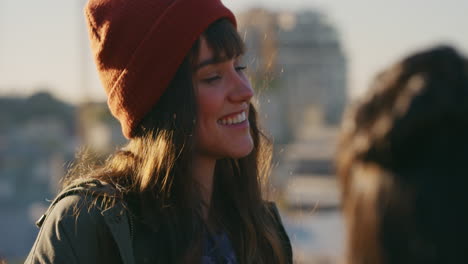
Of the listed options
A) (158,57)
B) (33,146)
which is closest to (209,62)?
(158,57)

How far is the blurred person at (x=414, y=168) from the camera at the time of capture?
0.68 metres

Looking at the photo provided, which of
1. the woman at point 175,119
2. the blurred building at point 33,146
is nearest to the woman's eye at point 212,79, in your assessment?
the woman at point 175,119

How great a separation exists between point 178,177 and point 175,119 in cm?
18

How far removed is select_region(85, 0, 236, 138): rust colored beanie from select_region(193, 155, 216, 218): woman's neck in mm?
245

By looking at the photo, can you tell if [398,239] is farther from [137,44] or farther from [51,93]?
[51,93]

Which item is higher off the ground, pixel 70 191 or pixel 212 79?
pixel 212 79

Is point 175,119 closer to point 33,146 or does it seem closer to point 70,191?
point 70,191

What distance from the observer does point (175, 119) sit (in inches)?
85.4

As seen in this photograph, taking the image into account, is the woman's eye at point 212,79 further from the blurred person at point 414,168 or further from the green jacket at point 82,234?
the blurred person at point 414,168

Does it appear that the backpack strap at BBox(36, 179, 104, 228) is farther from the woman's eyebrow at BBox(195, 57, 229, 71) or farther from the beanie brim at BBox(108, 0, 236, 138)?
the woman's eyebrow at BBox(195, 57, 229, 71)

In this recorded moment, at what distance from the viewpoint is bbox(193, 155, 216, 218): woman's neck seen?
2.31m

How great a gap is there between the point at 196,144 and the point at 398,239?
1.57 m

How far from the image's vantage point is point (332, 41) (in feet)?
173

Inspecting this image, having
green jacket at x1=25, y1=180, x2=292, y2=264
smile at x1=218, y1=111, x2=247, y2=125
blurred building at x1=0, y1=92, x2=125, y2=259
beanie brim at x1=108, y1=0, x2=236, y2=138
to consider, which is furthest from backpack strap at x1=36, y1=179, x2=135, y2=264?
blurred building at x1=0, y1=92, x2=125, y2=259
